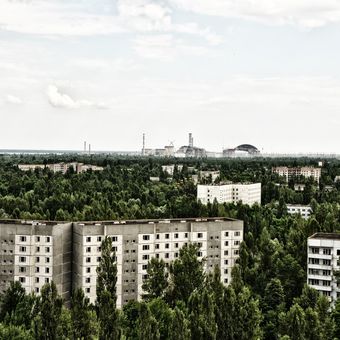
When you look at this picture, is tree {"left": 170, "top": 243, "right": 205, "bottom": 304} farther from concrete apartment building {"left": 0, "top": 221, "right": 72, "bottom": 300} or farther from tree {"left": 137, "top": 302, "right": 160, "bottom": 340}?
concrete apartment building {"left": 0, "top": 221, "right": 72, "bottom": 300}

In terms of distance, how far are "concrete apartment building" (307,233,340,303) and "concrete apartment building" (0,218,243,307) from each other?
30.0 ft

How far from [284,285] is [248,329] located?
32.9 feet

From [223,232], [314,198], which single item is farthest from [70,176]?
[223,232]

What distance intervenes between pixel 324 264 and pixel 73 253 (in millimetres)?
14554

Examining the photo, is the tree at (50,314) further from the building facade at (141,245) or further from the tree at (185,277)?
the building facade at (141,245)

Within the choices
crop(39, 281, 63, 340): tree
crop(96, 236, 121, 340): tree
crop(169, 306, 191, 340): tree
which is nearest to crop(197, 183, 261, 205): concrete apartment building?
crop(96, 236, 121, 340): tree

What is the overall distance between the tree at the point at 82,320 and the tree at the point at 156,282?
22.1 ft

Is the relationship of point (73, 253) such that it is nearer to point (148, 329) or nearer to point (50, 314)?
point (50, 314)

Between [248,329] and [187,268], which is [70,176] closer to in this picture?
[187,268]

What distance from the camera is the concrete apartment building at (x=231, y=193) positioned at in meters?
84.3

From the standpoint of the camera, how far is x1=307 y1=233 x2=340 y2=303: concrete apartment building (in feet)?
118

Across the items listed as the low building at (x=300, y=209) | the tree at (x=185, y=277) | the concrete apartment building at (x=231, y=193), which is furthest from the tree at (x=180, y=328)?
the concrete apartment building at (x=231, y=193)

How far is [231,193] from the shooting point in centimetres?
8806

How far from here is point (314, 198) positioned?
3231 inches
